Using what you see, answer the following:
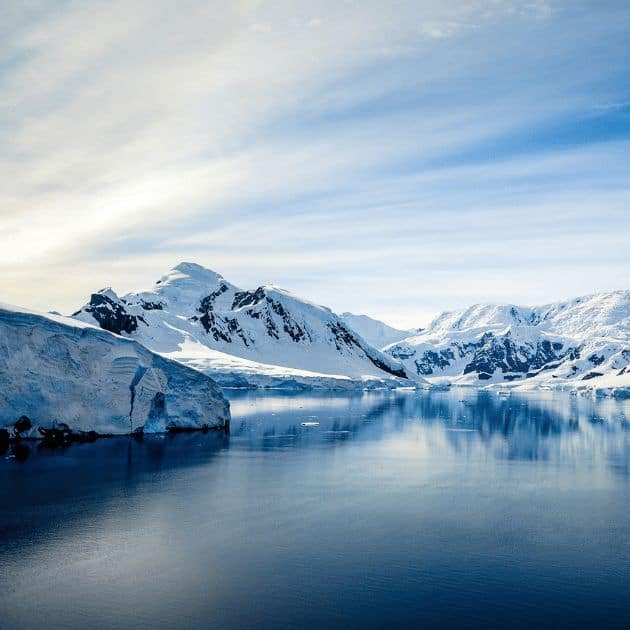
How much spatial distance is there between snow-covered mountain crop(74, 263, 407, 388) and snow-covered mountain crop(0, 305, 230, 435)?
71685 mm

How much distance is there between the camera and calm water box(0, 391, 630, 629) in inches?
620

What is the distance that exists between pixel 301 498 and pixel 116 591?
478 inches

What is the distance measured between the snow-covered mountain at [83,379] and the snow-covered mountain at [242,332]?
71.7m

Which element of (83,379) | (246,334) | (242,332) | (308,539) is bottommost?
(308,539)

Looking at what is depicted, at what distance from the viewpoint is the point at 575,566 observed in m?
18.9

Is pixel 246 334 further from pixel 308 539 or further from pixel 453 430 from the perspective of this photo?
pixel 308 539

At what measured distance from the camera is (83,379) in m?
42.7

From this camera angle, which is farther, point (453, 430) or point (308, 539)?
point (453, 430)

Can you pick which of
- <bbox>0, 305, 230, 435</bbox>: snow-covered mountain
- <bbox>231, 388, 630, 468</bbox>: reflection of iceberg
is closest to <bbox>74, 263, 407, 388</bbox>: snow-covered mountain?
<bbox>231, 388, 630, 468</bbox>: reflection of iceberg

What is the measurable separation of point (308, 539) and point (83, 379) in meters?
26.0

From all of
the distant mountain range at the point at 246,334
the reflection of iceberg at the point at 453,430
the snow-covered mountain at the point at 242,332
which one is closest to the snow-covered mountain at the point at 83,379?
the reflection of iceberg at the point at 453,430

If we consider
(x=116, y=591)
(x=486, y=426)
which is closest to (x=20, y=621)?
(x=116, y=591)

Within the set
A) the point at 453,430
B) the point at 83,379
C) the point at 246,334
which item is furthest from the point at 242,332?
the point at 83,379

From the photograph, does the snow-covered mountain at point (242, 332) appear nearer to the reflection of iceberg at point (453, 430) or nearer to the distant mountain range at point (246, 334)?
the distant mountain range at point (246, 334)
